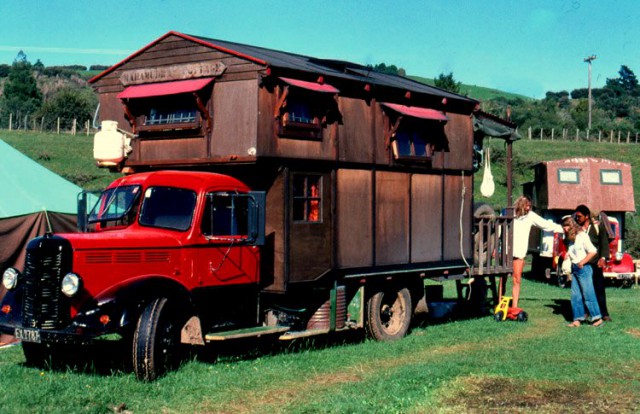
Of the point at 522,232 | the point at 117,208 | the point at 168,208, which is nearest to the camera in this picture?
the point at 168,208

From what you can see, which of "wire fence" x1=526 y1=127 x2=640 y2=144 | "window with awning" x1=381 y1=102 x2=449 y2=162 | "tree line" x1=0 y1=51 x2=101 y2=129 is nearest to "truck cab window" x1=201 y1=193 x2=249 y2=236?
"window with awning" x1=381 y1=102 x2=449 y2=162

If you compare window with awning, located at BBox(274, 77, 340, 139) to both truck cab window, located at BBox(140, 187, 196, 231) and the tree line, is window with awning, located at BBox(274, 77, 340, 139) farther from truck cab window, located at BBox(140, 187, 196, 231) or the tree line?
the tree line

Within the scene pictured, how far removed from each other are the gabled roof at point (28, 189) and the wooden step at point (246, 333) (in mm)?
4936

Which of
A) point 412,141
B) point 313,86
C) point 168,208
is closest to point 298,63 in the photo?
point 313,86

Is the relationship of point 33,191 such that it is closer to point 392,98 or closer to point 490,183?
point 392,98

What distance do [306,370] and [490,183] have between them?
10109mm

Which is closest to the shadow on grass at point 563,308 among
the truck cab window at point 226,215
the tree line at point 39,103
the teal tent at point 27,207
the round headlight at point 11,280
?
the truck cab window at point 226,215

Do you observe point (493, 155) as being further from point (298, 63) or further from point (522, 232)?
point (298, 63)

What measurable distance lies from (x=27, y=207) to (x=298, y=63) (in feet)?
17.0

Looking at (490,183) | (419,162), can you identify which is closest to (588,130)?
(490,183)

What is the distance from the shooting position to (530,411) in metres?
8.13

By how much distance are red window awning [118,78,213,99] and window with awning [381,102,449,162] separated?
3214 mm

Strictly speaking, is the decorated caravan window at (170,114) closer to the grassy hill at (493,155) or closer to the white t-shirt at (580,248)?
the white t-shirt at (580,248)

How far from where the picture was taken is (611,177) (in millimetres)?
27609
